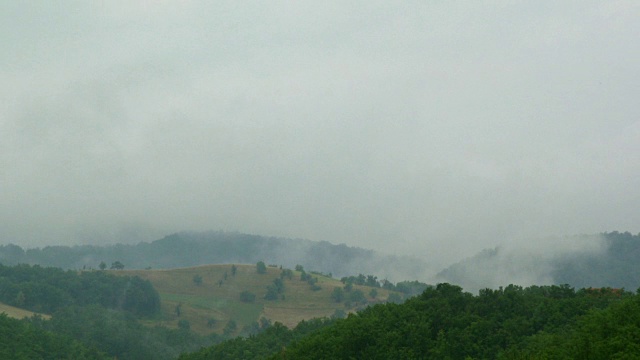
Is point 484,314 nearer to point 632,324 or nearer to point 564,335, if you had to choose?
point 564,335

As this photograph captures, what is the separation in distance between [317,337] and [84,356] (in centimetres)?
10787

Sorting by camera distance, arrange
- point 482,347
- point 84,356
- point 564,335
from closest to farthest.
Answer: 1. point 564,335
2. point 482,347
3. point 84,356

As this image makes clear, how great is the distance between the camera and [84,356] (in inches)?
6855

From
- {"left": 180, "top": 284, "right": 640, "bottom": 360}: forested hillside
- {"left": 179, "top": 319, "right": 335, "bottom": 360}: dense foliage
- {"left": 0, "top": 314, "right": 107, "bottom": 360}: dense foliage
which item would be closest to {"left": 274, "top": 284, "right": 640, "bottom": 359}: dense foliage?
{"left": 180, "top": 284, "right": 640, "bottom": 360}: forested hillside

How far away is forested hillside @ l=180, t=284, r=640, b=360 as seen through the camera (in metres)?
75.9

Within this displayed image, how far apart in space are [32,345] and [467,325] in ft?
377

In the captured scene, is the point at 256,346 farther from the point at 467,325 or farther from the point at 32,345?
the point at 32,345

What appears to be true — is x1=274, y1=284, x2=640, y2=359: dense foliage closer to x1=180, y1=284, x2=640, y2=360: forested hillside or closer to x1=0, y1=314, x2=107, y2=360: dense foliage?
x1=180, y1=284, x2=640, y2=360: forested hillside

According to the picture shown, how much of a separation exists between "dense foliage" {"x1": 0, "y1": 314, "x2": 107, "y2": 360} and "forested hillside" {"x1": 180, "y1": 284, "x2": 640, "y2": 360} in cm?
8802

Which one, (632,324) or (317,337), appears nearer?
(632,324)

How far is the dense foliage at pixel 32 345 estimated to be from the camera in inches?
5844

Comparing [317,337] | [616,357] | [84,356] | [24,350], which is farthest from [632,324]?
[84,356]

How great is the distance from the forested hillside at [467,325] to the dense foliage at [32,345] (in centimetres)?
8802

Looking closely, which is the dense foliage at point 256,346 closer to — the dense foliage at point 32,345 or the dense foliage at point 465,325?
the dense foliage at point 465,325
